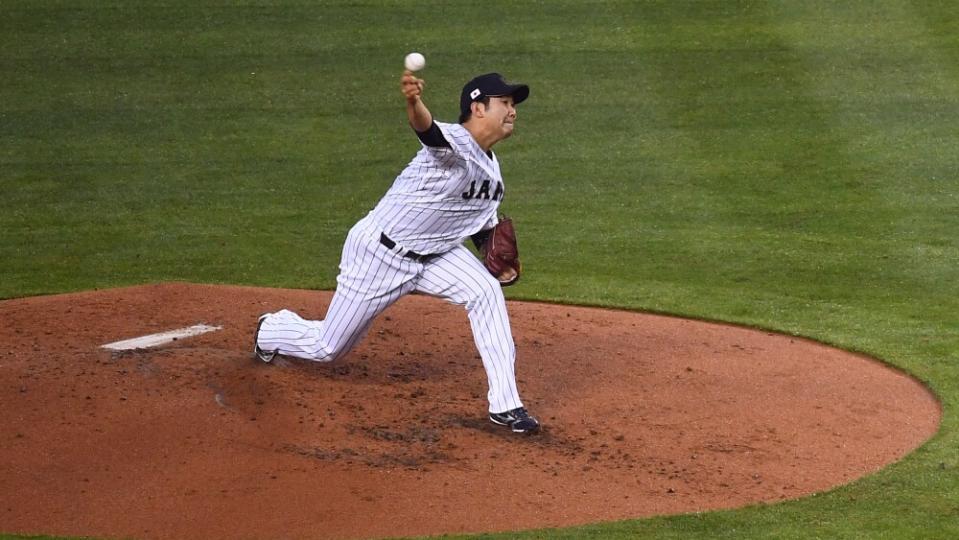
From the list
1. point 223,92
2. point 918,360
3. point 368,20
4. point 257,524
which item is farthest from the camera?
point 368,20

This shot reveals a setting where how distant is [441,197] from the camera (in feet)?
20.6

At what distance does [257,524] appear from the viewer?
5148mm

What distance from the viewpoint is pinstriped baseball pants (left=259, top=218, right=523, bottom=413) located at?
6.17 m

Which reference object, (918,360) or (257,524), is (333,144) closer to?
(918,360)

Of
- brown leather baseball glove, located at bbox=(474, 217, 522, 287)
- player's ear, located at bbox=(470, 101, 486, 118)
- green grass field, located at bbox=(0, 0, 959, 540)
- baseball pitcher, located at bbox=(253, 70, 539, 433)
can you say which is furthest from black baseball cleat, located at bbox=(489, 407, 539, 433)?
player's ear, located at bbox=(470, 101, 486, 118)

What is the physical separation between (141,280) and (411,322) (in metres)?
2.05

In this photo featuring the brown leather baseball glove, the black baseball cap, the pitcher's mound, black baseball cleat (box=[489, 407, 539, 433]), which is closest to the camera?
the pitcher's mound

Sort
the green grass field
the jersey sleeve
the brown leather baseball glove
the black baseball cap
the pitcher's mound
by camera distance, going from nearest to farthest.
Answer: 1. the pitcher's mound
2. the jersey sleeve
3. the black baseball cap
4. the brown leather baseball glove
5. the green grass field

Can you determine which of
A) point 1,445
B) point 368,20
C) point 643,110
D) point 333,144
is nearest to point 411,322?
point 1,445

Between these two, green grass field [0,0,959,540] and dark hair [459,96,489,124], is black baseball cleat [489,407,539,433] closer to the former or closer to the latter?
green grass field [0,0,959,540]

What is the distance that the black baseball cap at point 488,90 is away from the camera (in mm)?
6219

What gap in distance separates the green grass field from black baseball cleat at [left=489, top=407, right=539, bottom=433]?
0.98m

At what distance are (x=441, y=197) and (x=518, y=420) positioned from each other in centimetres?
104

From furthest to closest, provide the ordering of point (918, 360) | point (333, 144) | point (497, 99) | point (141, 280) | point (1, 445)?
point (333, 144), point (141, 280), point (918, 360), point (497, 99), point (1, 445)
